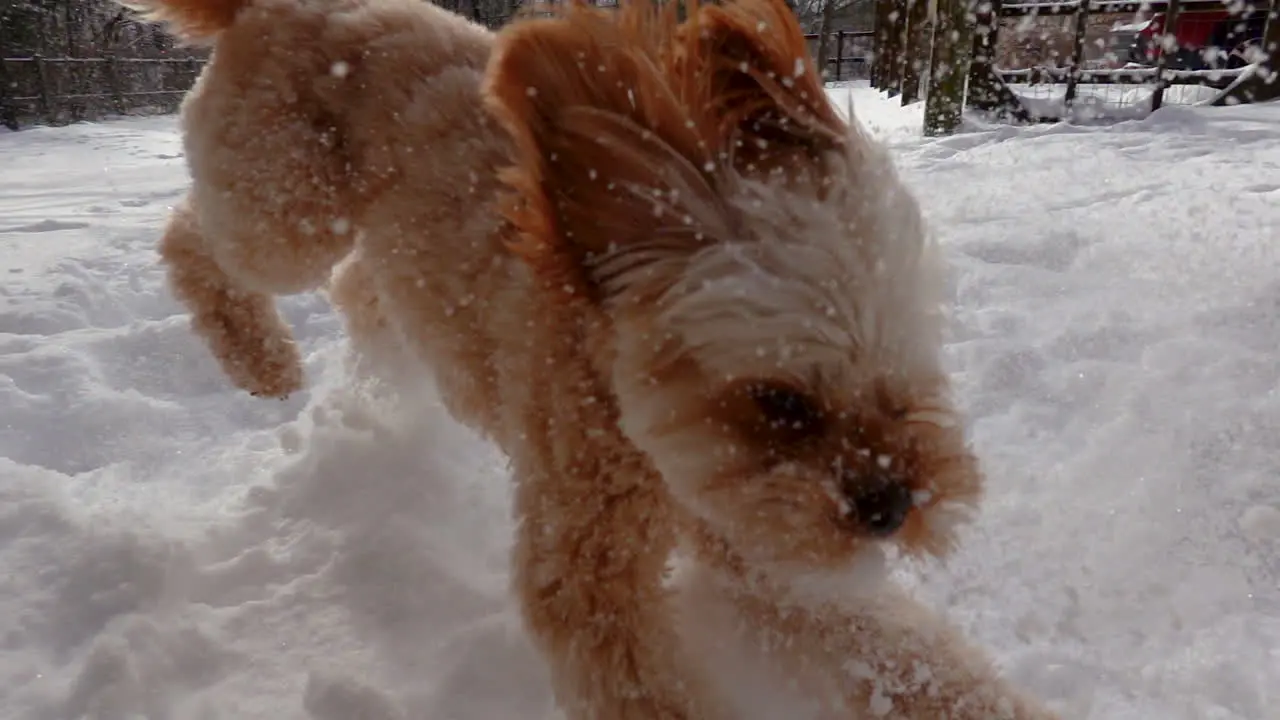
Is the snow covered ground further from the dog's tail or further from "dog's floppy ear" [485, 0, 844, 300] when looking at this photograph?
the dog's tail

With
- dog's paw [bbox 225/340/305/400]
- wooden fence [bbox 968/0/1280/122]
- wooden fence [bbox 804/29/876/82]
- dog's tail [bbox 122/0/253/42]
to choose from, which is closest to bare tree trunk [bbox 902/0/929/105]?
wooden fence [bbox 968/0/1280/122]

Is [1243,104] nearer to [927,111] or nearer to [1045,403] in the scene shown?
[927,111]

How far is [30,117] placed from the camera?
16562 millimetres

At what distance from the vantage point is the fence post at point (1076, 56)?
345 inches

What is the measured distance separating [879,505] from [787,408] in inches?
9.3

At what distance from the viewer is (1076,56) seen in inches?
346

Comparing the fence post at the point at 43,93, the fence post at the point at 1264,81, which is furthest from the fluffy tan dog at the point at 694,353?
the fence post at the point at 43,93

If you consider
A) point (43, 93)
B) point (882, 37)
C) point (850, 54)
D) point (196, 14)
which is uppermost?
point (196, 14)

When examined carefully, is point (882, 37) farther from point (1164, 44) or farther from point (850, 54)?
point (850, 54)

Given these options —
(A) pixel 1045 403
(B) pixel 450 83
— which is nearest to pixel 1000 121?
(A) pixel 1045 403

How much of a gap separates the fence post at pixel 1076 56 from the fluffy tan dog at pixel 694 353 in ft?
26.3

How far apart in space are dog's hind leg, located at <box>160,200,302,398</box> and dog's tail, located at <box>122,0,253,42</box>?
777 millimetres

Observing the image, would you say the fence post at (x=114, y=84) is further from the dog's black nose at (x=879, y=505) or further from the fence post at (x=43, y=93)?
the dog's black nose at (x=879, y=505)

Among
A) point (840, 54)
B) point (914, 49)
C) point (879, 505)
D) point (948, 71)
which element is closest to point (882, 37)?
point (914, 49)
